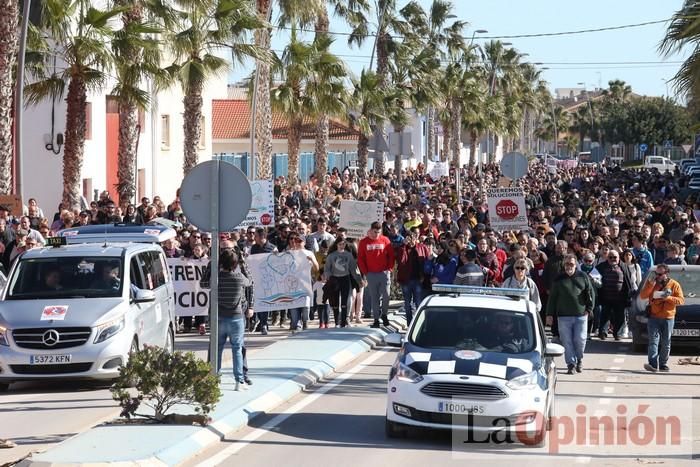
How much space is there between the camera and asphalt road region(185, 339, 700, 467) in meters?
12.1

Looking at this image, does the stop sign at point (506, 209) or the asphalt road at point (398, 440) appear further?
the stop sign at point (506, 209)

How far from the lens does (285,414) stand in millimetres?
14797

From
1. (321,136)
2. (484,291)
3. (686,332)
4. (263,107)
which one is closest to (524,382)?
(484,291)

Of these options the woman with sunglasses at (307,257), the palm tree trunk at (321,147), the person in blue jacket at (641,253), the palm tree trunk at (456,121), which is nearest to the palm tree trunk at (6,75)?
the woman with sunglasses at (307,257)

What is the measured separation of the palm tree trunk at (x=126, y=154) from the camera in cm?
3216

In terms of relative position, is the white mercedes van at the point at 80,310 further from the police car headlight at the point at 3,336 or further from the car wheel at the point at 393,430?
the car wheel at the point at 393,430

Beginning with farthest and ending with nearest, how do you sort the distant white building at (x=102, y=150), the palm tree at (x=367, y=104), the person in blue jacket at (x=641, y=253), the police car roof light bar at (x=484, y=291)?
the palm tree at (x=367, y=104) < the distant white building at (x=102, y=150) < the person in blue jacket at (x=641, y=253) < the police car roof light bar at (x=484, y=291)

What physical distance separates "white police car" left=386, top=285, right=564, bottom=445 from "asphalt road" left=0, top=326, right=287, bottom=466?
10.9ft

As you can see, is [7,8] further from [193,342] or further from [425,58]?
[425,58]

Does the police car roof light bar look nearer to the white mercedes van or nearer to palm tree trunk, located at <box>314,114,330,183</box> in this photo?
the white mercedes van

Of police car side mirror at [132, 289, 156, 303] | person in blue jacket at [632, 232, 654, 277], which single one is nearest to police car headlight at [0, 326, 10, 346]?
police car side mirror at [132, 289, 156, 303]

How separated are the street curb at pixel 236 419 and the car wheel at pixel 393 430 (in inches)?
62.4

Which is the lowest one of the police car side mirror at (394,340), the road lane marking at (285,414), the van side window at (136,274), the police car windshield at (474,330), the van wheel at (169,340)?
the road lane marking at (285,414)

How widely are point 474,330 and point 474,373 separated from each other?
40.4 inches
